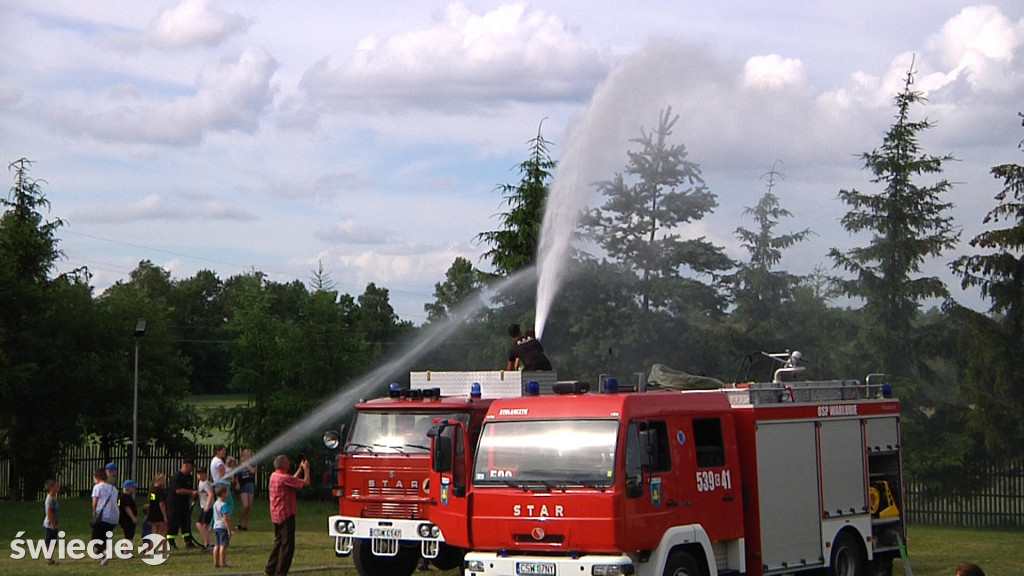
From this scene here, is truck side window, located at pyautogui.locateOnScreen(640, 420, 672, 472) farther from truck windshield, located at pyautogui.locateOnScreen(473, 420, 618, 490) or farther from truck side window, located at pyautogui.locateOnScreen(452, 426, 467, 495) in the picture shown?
truck side window, located at pyautogui.locateOnScreen(452, 426, 467, 495)

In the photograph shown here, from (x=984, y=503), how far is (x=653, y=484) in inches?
857

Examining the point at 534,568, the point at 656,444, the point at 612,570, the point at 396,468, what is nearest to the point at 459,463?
the point at 396,468

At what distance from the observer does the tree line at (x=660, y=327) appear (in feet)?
102

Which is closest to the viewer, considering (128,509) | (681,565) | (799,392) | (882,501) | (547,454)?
(547,454)

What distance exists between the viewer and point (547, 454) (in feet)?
43.9

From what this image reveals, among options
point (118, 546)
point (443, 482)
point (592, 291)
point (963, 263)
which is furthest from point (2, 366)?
point (963, 263)

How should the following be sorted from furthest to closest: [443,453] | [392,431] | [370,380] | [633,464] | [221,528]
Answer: [370,380] → [221,528] → [392,431] → [443,453] → [633,464]

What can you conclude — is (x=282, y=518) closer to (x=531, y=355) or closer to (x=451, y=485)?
(x=451, y=485)

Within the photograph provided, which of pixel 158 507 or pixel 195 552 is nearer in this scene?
pixel 158 507

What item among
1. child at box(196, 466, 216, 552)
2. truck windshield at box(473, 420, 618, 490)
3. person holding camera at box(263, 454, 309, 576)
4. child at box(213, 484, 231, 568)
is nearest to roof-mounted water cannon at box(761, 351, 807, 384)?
truck windshield at box(473, 420, 618, 490)

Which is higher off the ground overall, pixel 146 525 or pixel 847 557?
pixel 146 525

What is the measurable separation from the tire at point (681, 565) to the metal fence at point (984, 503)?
2051 cm

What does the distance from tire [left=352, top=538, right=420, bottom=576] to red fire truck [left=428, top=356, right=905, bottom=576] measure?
7.63ft

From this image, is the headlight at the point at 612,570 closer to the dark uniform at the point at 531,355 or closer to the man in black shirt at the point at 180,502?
the dark uniform at the point at 531,355
